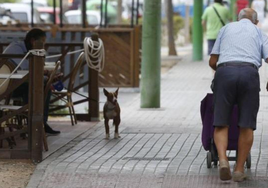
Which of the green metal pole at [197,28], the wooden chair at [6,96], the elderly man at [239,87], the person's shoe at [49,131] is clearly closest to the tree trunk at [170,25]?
the green metal pole at [197,28]

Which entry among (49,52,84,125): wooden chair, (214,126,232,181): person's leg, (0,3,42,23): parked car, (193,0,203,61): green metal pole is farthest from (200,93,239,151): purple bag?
(193,0,203,61): green metal pole

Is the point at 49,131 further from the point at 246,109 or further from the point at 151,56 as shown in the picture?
the point at 246,109

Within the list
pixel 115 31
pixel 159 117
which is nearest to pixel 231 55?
pixel 159 117

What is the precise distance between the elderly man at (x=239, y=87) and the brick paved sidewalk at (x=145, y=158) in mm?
328

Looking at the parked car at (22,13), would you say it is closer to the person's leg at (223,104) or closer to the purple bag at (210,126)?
the purple bag at (210,126)

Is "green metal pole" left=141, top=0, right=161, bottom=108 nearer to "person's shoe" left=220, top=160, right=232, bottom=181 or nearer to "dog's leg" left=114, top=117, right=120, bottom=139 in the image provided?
"dog's leg" left=114, top=117, right=120, bottom=139

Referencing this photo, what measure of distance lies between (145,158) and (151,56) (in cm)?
532

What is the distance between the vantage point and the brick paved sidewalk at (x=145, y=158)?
9070mm

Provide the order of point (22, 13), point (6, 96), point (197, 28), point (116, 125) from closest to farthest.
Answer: point (6, 96)
point (116, 125)
point (22, 13)
point (197, 28)

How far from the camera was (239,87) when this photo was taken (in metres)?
8.85

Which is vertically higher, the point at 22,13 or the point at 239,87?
the point at 239,87

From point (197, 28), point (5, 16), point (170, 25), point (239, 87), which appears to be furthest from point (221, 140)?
point (170, 25)

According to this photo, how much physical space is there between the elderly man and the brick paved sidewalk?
33 cm

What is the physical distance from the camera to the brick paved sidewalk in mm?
9070
